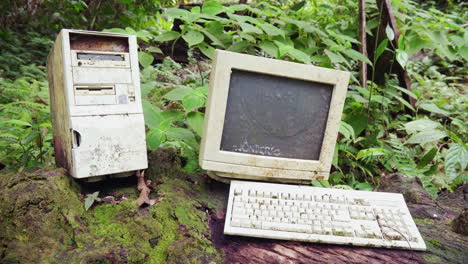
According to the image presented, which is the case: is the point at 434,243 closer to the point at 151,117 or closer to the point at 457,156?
the point at 457,156

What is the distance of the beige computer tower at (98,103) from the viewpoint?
1159 mm

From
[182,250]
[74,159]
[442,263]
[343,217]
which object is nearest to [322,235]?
[343,217]

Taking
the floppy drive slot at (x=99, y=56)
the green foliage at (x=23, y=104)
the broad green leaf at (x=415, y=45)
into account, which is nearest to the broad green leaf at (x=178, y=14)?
the floppy drive slot at (x=99, y=56)

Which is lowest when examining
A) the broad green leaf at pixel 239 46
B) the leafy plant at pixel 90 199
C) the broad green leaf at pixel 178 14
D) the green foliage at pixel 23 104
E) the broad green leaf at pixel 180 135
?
the green foliage at pixel 23 104

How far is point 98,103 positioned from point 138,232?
515 millimetres

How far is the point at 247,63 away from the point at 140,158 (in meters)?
0.61

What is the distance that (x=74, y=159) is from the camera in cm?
116

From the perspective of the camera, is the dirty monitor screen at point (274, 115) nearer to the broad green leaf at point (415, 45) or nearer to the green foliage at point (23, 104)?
the green foliage at point (23, 104)

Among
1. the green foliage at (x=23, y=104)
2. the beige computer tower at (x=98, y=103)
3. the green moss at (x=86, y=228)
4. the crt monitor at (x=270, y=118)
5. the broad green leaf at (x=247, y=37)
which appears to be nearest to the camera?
the green moss at (x=86, y=228)

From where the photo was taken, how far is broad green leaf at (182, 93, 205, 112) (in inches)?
59.7

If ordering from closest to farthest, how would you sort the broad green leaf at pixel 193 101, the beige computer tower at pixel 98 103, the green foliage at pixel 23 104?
1. the beige computer tower at pixel 98 103
2. the broad green leaf at pixel 193 101
3. the green foliage at pixel 23 104

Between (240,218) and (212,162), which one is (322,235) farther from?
(212,162)

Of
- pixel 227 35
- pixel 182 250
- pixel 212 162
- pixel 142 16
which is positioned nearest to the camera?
pixel 182 250

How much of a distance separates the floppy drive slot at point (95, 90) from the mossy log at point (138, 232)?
0.32 meters
